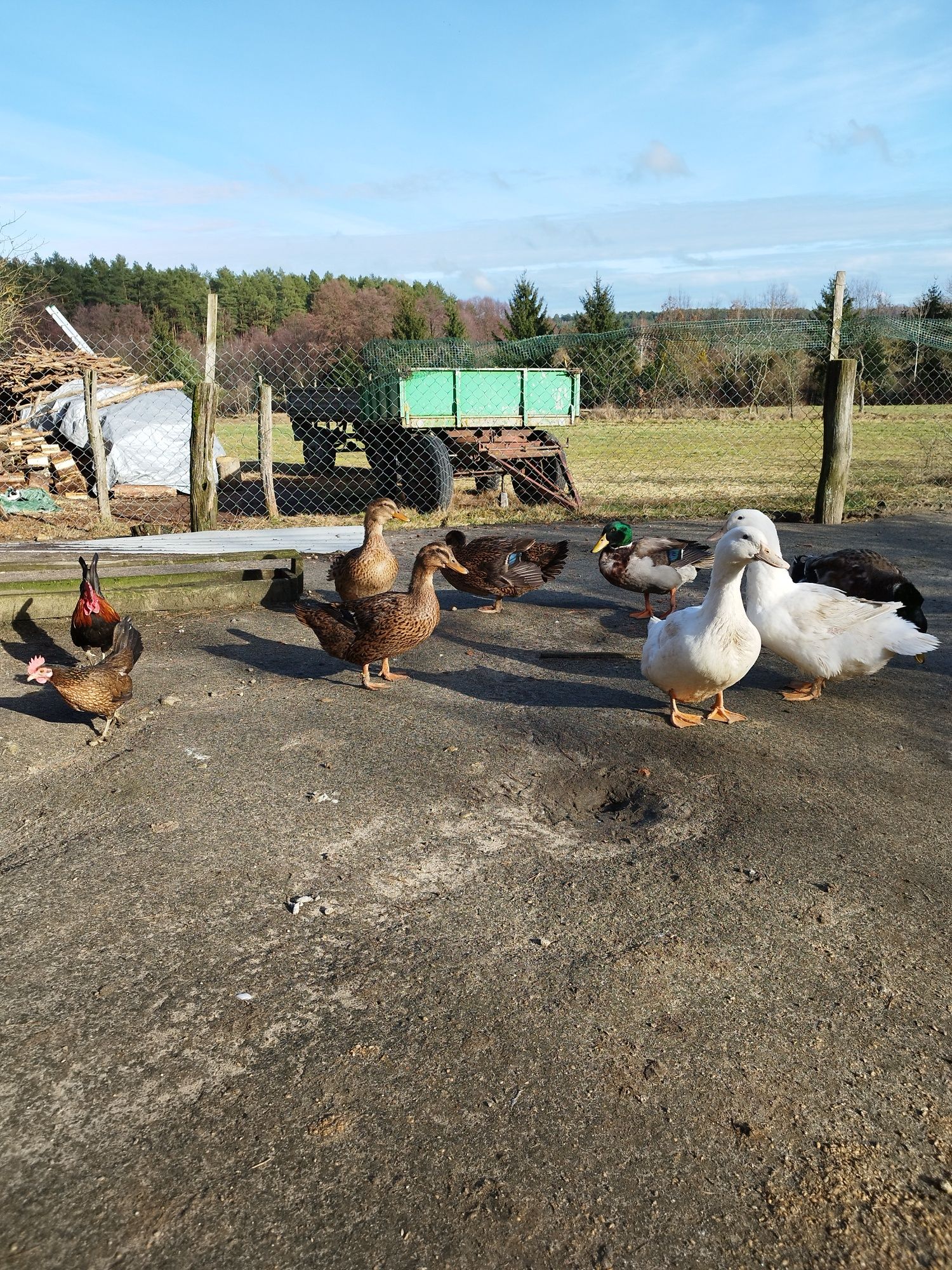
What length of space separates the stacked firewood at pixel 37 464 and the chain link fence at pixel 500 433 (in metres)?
0.03

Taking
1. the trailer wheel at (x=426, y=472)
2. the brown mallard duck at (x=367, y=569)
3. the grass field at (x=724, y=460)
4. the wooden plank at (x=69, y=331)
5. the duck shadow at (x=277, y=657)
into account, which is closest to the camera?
the duck shadow at (x=277, y=657)

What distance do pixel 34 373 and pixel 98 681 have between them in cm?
1441

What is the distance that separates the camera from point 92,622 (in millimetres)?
5410

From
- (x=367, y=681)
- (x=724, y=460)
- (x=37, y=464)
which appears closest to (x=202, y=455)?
(x=367, y=681)

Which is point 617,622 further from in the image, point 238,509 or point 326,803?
point 238,509

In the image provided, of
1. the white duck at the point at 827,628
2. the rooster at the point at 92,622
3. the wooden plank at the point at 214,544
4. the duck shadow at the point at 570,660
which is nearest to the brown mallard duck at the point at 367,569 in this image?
the duck shadow at the point at 570,660

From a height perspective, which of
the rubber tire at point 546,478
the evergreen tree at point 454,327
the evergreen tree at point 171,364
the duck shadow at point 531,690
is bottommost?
the duck shadow at point 531,690

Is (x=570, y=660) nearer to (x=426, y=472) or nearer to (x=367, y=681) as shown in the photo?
(x=367, y=681)

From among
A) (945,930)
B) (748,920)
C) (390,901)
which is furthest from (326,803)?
(945,930)

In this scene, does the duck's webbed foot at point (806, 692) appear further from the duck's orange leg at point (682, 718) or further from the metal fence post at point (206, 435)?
the metal fence post at point (206, 435)

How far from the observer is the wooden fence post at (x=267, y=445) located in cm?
1225

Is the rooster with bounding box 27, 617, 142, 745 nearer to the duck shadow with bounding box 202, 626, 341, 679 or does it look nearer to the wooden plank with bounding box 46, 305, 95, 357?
the duck shadow with bounding box 202, 626, 341, 679

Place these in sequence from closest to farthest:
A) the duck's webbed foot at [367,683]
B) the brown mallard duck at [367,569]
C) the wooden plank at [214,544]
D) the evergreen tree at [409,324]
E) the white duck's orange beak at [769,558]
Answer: the white duck's orange beak at [769,558] < the duck's webbed foot at [367,683] < the brown mallard duck at [367,569] < the wooden plank at [214,544] < the evergreen tree at [409,324]

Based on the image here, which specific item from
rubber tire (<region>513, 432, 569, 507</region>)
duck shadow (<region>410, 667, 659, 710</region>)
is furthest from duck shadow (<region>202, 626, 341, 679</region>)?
rubber tire (<region>513, 432, 569, 507</region>)
